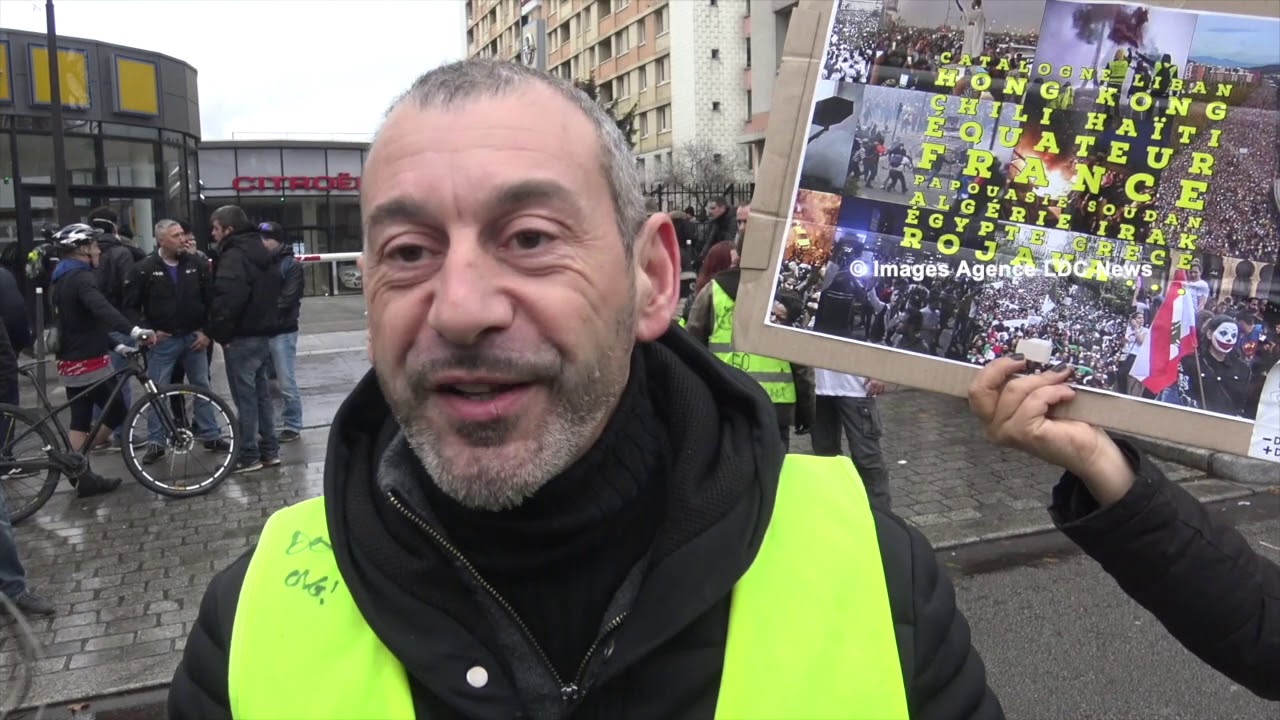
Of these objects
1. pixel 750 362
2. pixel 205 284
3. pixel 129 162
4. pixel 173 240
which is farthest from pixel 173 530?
pixel 129 162

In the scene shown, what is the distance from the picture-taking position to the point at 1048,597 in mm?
5043

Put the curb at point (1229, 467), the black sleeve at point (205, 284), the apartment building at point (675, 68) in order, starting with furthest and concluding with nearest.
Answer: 1. the apartment building at point (675, 68)
2. the black sleeve at point (205, 284)
3. the curb at point (1229, 467)

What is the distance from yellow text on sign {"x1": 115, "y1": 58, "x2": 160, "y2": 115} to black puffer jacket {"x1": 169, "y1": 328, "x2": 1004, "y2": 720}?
63.2 feet

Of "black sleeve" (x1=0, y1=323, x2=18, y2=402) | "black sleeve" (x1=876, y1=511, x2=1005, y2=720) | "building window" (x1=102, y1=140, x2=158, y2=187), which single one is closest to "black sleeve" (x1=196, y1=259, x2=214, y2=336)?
"black sleeve" (x1=0, y1=323, x2=18, y2=402)

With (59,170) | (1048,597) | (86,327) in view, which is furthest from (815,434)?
(59,170)

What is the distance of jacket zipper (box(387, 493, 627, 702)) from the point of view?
137 cm

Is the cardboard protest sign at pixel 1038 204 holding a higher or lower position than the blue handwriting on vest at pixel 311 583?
higher

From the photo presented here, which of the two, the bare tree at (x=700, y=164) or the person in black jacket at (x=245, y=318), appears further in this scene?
the bare tree at (x=700, y=164)

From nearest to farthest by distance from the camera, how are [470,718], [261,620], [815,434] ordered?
[470,718] → [261,620] → [815,434]

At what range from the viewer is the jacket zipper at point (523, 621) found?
137 centimetres

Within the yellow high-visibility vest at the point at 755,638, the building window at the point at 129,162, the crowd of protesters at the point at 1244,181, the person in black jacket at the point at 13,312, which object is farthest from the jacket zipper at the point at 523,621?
the building window at the point at 129,162

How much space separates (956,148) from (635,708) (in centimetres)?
96

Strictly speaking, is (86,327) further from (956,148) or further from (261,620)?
(956,148)

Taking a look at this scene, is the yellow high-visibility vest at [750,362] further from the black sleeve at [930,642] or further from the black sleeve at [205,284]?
the black sleeve at [205,284]
